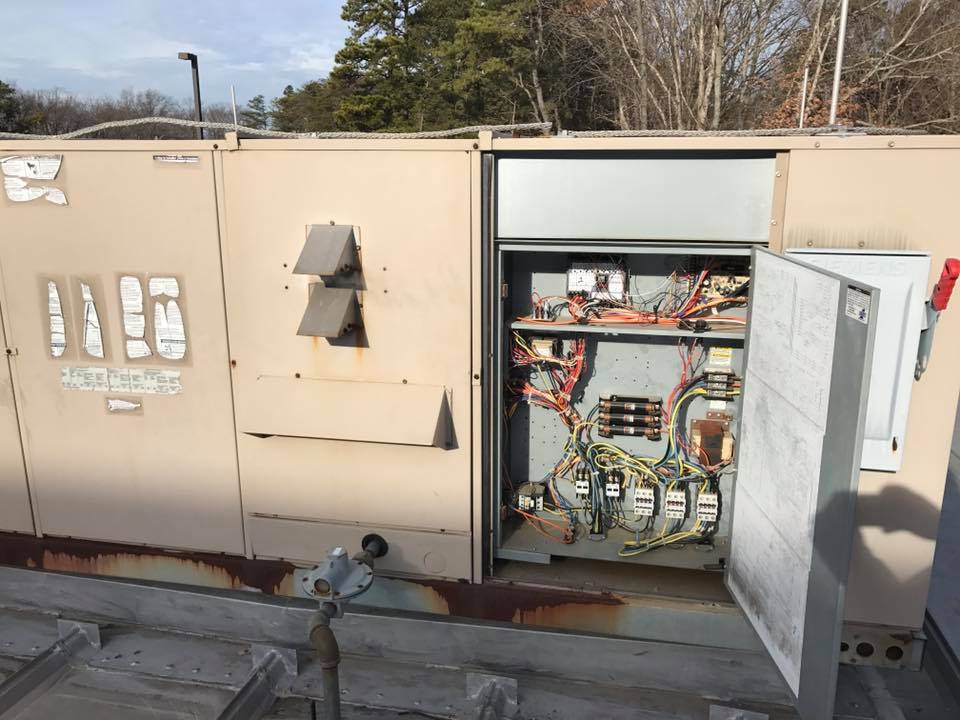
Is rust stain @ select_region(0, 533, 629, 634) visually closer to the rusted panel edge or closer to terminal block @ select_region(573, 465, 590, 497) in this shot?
the rusted panel edge

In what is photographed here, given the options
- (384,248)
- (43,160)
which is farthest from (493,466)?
(43,160)

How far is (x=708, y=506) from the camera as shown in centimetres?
243

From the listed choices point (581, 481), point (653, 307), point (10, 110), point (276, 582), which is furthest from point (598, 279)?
point (10, 110)

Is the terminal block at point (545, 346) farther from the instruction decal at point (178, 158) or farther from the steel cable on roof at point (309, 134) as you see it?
the instruction decal at point (178, 158)

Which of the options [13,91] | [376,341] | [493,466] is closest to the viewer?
→ [376,341]

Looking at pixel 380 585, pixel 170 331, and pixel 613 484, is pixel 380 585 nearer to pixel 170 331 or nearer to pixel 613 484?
pixel 613 484

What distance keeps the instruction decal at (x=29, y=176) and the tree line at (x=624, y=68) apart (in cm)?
456

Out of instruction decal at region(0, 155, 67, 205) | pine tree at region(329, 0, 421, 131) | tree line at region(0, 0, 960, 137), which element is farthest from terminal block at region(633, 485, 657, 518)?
pine tree at region(329, 0, 421, 131)

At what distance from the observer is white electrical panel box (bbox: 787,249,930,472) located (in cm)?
181

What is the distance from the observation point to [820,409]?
1.48m

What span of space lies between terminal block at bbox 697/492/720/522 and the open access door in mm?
406

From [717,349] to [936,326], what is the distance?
709mm

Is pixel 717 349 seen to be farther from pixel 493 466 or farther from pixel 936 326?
pixel 493 466

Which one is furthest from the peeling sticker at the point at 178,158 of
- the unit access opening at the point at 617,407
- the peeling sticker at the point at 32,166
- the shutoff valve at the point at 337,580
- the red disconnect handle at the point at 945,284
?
the red disconnect handle at the point at 945,284
